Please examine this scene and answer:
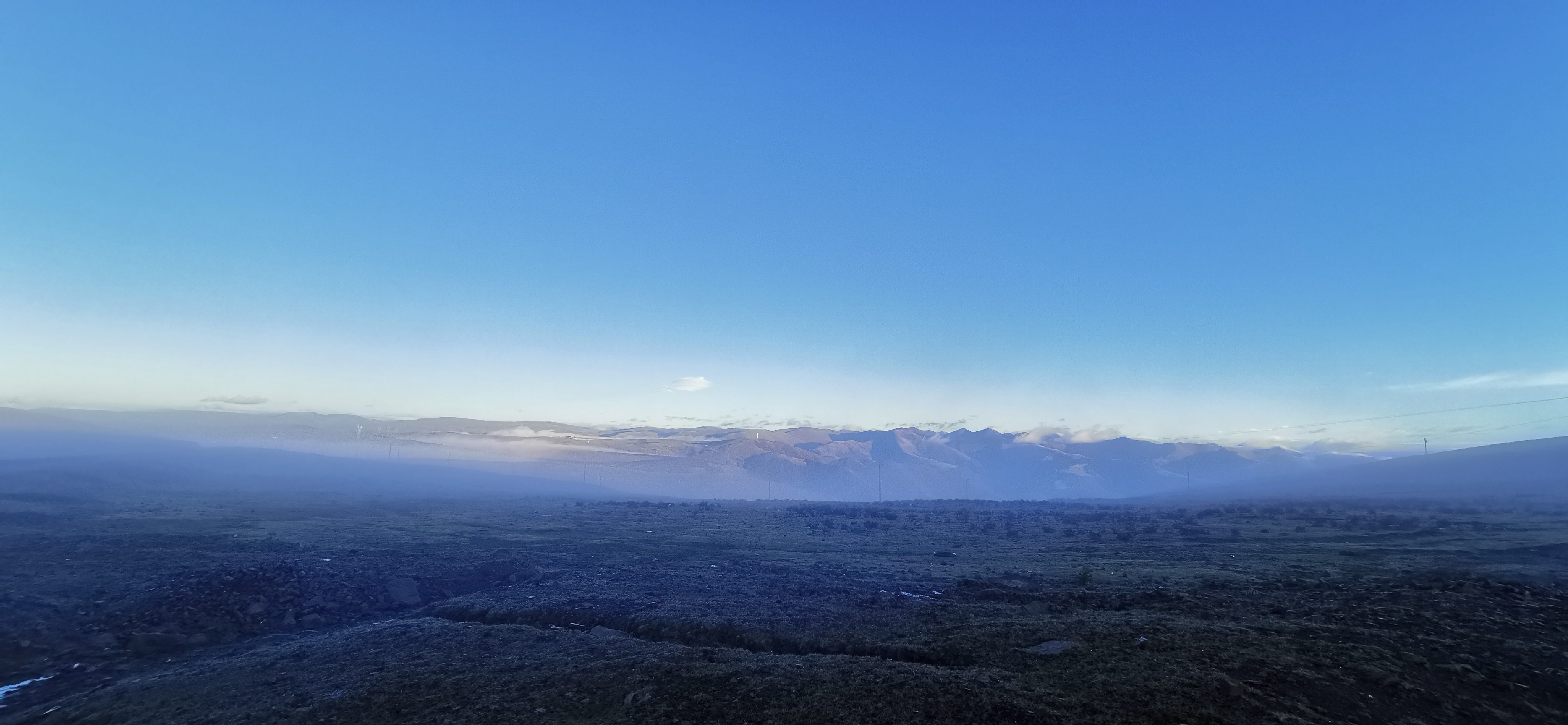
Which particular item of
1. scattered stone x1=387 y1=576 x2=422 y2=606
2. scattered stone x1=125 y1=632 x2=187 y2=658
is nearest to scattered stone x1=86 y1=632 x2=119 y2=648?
scattered stone x1=125 y1=632 x2=187 y2=658

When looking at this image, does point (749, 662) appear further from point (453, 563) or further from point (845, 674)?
point (453, 563)

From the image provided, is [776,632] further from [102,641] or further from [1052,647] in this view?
[102,641]

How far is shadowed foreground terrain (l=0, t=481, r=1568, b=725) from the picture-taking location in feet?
36.1

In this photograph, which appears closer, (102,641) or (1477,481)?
(102,641)

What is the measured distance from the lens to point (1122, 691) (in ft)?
34.8

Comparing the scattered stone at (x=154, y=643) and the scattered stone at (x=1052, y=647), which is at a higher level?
the scattered stone at (x=1052, y=647)

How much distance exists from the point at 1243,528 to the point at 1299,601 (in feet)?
121

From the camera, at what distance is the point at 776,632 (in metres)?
16.5

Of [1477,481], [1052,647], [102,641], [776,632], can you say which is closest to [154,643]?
[102,641]

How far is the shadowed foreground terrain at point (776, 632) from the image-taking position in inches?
433

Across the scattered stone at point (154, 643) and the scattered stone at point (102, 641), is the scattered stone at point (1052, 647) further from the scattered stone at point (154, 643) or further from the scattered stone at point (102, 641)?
the scattered stone at point (102, 641)

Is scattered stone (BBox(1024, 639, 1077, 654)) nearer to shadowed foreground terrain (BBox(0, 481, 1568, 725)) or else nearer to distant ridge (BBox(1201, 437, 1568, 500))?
shadowed foreground terrain (BBox(0, 481, 1568, 725))

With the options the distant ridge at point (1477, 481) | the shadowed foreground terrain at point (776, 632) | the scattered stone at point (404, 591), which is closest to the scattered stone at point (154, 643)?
the shadowed foreground terrain at point (776, 632)

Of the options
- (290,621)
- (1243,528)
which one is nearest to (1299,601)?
(290,621)
